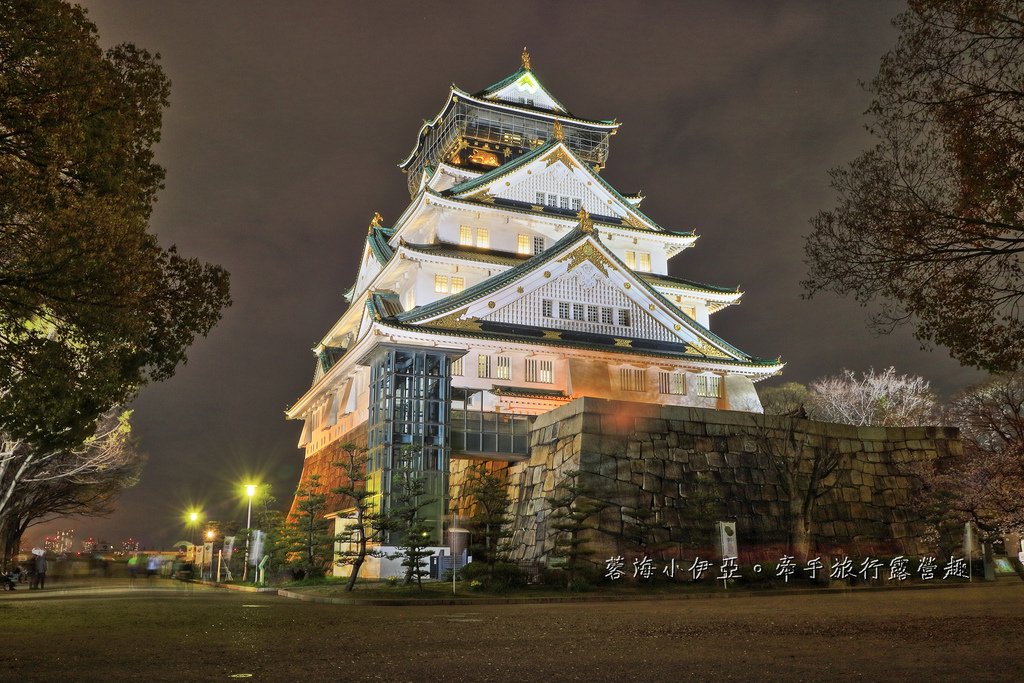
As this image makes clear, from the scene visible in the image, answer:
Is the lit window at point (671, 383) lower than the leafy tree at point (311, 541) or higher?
higher

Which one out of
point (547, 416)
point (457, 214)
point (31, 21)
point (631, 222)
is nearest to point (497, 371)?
point (547, 416)

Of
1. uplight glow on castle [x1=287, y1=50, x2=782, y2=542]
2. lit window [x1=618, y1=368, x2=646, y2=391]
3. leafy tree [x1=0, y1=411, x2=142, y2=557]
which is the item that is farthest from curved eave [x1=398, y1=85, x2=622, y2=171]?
leafy tree [x1=0, y1=411, x2=142, y2=557]

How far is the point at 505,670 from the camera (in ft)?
25.3

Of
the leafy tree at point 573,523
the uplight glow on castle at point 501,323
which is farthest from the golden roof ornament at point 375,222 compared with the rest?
the leafy tree at point 573,523

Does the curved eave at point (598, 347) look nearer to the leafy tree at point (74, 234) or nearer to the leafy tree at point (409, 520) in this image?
the leafy tree at point (409, 520)

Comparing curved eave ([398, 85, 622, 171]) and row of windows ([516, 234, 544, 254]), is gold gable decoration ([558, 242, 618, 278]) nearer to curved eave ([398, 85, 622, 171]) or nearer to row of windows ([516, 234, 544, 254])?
row of windows ([516, 234, 544, 254])

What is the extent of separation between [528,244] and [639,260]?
6.73 m

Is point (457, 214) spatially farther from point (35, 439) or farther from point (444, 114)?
point (35, 439)

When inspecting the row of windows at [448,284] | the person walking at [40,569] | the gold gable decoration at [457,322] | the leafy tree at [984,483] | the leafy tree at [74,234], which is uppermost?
the row of windows at [448,284]

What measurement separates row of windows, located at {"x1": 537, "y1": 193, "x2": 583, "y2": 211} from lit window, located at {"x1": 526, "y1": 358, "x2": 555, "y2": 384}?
10.1 metres

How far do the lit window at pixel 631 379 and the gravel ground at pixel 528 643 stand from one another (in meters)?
18.9

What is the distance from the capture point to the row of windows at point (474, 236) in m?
38.9

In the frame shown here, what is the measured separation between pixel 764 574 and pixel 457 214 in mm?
22791

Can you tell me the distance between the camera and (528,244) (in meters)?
40.0
